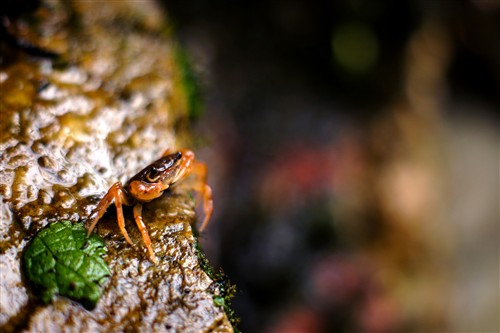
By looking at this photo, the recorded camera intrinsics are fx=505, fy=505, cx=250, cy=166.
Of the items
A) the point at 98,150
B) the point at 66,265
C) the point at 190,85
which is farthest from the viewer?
the point at 190,85

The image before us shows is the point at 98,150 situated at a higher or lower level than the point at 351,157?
higher

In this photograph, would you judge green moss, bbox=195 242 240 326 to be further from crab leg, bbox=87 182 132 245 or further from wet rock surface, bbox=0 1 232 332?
crab leg, bbox=87 182 132 245

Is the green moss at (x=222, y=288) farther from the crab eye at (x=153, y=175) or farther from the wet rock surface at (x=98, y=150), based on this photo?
the crab eye at (x=153, y=175)

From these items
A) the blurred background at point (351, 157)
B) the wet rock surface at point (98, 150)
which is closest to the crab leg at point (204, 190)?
the wet rock surface at point (98, 150)

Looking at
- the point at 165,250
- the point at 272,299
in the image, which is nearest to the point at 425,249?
the point at 272,299

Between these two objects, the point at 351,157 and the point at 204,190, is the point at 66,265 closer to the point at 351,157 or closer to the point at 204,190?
the point at 204,190

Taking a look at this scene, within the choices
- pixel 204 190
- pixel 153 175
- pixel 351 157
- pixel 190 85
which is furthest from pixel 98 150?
pixel 351 157

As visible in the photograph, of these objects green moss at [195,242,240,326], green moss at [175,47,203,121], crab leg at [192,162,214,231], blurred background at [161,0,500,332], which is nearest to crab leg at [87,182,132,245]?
green moss at [195,242,240,326]
